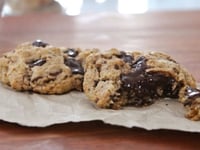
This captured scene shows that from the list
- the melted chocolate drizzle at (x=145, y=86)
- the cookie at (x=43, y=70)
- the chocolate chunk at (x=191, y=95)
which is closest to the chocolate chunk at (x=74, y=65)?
the cookie at (x=43, y=70)

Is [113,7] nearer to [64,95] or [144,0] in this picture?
[144,0]

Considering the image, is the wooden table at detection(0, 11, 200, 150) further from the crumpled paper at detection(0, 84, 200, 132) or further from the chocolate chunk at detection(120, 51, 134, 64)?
the chocolate chunk at detection(120, 51, 134, 64)

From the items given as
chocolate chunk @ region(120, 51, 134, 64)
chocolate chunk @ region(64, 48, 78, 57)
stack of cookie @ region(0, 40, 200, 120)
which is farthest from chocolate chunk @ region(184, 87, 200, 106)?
chocolate chunk @ region(64, 48, 78, 57)

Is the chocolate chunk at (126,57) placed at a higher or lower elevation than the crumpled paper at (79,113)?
higher

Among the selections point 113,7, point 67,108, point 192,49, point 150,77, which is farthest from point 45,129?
point 113,7

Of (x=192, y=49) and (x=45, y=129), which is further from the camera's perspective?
(x=192, y=49)

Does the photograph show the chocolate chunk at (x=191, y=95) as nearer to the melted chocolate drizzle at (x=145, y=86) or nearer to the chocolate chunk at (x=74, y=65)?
the melted chocolate drizzle at (x=145, y=86)

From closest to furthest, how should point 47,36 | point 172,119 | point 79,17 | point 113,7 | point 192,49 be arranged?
1. point 172,119
2. point 192,49
3. point 47,36
4. point 79,17
5. point 113,7

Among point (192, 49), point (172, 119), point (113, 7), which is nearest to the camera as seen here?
point (172, 119)
